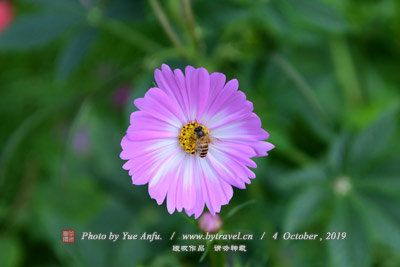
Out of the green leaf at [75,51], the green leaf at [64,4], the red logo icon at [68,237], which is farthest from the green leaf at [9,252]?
the green leaf at [64,4]

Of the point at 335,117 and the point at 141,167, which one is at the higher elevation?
the point at 335,117

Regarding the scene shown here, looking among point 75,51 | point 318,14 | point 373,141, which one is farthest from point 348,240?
point 75,51

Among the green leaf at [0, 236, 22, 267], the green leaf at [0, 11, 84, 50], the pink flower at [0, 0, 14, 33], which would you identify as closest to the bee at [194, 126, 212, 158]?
the green leaf at [0, 11, 84, 50]

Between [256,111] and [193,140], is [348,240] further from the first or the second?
[193,140]

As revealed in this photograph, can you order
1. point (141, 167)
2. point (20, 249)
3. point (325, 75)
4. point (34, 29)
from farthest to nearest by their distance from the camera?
point (20, 249) < point (325, 75) < point (34, 29) < point (141, 167)

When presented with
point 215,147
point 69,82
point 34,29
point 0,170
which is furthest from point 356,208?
point 69,82

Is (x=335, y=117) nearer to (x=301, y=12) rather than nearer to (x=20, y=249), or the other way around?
(x=301, y=12)

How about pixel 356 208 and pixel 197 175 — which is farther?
pixel 356 208
